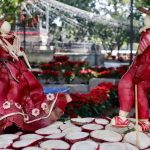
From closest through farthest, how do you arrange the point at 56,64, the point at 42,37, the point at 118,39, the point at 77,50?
the point at 56,64 → the point at 77,50 → the point at 42,37 → the point at 118,39

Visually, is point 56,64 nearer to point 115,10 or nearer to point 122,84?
point 122,84

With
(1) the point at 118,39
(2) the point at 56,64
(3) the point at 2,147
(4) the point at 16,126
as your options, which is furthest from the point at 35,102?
(1) the point at 118,39

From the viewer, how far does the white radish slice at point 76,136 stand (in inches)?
156

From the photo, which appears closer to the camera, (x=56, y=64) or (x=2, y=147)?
(x=2, y=147)

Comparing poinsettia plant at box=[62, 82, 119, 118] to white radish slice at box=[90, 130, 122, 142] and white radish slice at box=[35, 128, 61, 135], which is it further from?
white radish slice at box=[90, 130, 122, 142]

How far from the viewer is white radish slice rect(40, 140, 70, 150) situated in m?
3.81

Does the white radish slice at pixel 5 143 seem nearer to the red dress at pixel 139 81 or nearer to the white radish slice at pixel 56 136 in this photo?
the white radish slice at pixel 56 136

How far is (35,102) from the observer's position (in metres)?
4.72

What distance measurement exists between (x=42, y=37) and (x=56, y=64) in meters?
22.1

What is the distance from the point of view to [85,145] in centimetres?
381

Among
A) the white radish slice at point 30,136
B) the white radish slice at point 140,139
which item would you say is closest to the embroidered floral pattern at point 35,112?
the white radish slice at point 30,136

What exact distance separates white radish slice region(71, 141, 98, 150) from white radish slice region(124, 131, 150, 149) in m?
0.37

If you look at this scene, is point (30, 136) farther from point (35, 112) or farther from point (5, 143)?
point (35, 112)

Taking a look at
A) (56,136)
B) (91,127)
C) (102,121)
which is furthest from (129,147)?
(102,121)
